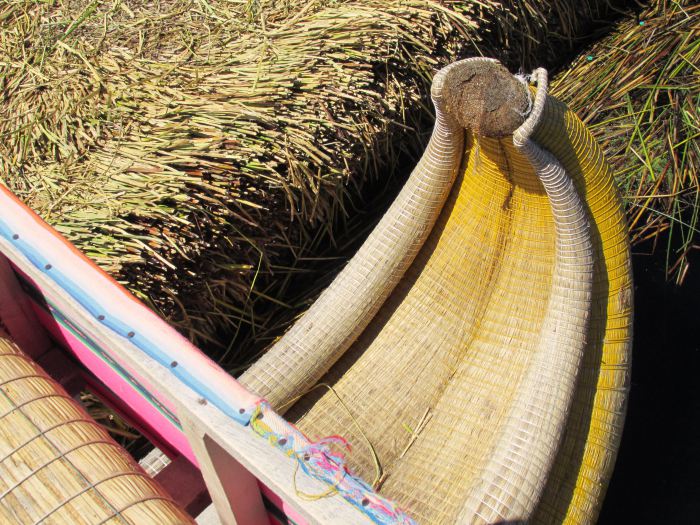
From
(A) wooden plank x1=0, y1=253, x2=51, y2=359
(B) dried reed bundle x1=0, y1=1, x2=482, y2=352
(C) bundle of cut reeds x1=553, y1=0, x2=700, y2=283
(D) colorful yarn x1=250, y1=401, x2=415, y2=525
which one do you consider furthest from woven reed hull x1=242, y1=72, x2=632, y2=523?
(C) bundle of cut reeds x1=553, y1=0, x2=700, y2=283

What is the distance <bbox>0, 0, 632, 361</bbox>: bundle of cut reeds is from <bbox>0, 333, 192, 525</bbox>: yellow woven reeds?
52cm

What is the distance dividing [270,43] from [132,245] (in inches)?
28.4

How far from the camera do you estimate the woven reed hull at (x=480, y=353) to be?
51.2 inches

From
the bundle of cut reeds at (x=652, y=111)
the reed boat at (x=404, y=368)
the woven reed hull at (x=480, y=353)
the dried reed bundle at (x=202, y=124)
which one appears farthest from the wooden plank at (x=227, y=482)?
the bundle of cut reeds at (x=652, y=111)

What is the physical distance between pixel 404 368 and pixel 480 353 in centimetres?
17

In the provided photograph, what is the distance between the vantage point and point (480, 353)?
61.3 inches

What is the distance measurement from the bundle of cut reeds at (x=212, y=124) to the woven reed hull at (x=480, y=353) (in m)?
0.29

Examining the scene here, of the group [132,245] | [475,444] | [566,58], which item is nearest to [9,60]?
[132,245]

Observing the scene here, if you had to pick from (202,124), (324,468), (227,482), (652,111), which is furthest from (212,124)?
(652,111)

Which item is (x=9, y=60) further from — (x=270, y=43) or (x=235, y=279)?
(x=235, y=279)

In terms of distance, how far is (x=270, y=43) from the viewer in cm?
184

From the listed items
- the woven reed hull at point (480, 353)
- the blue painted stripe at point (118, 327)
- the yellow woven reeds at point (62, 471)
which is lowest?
the woven reed hull at point (480, 353)

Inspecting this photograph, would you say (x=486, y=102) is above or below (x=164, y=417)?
above

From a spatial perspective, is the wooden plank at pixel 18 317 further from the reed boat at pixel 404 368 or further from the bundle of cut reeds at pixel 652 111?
the bundle of cut reeds at pixel 652 111
